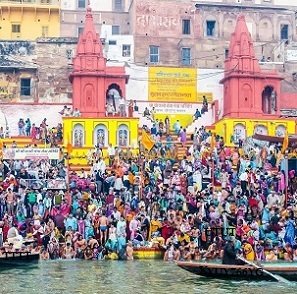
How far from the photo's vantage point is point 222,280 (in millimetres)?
21594

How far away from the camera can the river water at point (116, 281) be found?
65.5ft

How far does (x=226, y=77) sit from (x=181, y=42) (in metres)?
9.27

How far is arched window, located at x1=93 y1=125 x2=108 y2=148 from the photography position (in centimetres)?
4446

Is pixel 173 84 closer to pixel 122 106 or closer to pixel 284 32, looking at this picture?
pixel 122 106

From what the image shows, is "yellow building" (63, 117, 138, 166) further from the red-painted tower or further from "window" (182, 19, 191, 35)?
"window" (182, 19, 191, 35)

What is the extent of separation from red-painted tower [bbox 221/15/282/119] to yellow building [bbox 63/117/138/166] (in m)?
5.78

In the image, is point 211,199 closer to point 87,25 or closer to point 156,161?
point 156,161

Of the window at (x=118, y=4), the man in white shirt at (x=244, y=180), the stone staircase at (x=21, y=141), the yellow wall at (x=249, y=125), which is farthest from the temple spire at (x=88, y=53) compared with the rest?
the man in white shirt at (x=244, y=180)

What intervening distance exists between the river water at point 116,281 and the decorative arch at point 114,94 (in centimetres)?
2329

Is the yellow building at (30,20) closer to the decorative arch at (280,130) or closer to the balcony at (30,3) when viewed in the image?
the balcony at (30,3)

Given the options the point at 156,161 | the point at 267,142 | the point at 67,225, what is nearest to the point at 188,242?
the point at 67,225

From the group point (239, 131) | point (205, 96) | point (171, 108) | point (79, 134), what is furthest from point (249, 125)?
point (79, 134)

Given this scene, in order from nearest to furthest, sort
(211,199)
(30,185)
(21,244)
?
(21,244), (211,199), (30,185)

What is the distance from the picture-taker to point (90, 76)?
4703 cm
